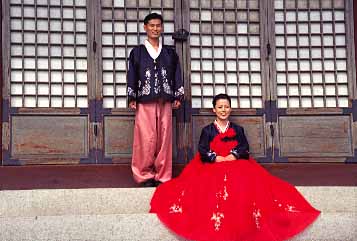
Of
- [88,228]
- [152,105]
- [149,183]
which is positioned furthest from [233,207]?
[152,105]

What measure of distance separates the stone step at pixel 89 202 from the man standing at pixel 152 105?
0.47 m

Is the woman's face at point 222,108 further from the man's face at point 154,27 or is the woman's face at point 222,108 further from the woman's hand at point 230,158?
the man's face at point 154,27

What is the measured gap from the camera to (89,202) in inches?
180

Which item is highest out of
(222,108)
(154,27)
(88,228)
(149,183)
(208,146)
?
(154,27)

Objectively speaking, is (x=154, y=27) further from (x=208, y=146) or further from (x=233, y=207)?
(x=233, y=207)

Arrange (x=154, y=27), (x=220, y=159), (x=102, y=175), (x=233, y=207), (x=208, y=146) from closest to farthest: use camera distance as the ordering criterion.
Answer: (x=233, y=207)
(x=220, y=159)
(x=208, y=146)
(x=154, y=27)
(x=102, y=175)

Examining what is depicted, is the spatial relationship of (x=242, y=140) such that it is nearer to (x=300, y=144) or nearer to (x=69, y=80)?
(x=300, y=144)

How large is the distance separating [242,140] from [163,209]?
105 centimetres

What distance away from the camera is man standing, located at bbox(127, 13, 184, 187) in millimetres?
4973

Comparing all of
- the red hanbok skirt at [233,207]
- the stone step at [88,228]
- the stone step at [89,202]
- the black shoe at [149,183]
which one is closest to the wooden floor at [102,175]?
the black shoe at [149,183]

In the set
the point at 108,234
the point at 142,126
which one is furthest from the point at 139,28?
the point at 108,234

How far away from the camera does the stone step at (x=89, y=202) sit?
452cm

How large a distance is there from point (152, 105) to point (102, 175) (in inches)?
35.5

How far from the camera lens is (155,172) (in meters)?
5.08
